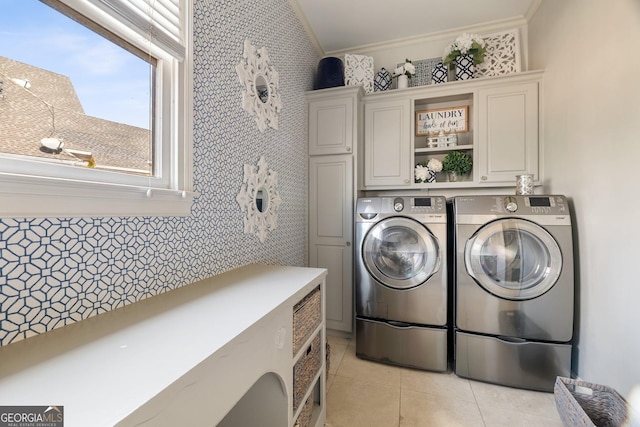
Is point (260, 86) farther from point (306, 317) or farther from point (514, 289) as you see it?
point (514, 289)

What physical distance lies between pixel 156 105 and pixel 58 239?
622 mm

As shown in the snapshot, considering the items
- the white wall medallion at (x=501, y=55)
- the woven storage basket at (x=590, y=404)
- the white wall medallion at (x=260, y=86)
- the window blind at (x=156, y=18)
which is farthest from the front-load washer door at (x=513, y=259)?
the window blind at (x=156, y=18)

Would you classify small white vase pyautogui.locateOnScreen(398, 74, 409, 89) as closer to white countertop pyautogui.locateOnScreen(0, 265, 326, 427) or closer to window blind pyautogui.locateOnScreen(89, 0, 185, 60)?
window blind pyautogui.locateOnScreen(89, 0, 185, 60)

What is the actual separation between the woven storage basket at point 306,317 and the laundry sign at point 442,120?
2.01 m

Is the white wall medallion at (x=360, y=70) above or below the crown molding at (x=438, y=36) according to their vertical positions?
below

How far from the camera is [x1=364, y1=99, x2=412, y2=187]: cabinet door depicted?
2428 mm

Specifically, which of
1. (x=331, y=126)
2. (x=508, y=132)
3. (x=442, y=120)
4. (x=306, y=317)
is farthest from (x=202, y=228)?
(x=508, y=132)

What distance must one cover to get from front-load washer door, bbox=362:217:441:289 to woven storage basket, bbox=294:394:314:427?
1010 mm

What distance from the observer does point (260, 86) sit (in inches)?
67.8

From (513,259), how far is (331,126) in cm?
180

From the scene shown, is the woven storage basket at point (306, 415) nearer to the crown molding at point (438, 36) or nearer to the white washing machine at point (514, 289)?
the white washing machine at point (514, 289)

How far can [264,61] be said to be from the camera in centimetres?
175

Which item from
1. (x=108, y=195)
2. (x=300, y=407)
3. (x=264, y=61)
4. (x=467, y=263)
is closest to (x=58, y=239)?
(x=108, y=195)

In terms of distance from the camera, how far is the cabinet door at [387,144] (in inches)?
95.6
